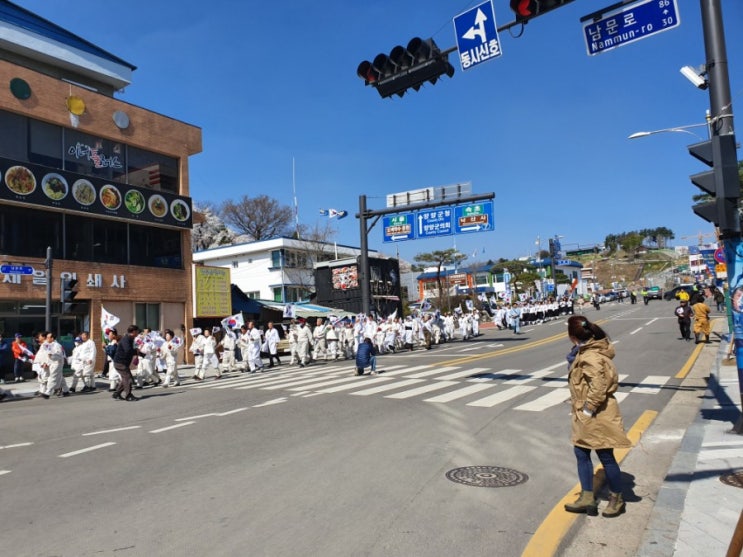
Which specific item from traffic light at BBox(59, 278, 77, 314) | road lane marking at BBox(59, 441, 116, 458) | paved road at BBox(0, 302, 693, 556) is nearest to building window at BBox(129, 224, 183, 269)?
traffic light at BBox(59, 278, 77, 314)

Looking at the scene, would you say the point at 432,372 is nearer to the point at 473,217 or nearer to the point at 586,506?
the point at 586,506

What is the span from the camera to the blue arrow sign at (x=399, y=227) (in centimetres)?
2717

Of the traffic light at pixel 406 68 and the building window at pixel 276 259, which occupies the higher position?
the building window at pixel 276 259

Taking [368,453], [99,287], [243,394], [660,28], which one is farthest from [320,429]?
[99,287]

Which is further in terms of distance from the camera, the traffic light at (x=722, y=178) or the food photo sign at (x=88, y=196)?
the food photo sign at (x=88, y=196)

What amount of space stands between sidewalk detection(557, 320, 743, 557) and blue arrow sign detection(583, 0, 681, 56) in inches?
205

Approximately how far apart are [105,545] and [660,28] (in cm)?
829

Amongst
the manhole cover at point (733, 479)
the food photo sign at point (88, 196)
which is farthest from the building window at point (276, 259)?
the manhole cover at point (733, 479)

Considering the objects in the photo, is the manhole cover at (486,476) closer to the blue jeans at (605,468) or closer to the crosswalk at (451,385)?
the blue jeans at (605,468)

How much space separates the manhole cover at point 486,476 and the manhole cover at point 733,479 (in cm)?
182

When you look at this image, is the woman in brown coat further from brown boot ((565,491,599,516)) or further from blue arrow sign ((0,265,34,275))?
blue arrow sign ((0,265,34,275))

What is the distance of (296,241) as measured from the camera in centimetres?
4903

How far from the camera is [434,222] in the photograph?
2661 centimetres

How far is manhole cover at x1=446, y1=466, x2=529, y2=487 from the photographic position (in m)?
5.64
